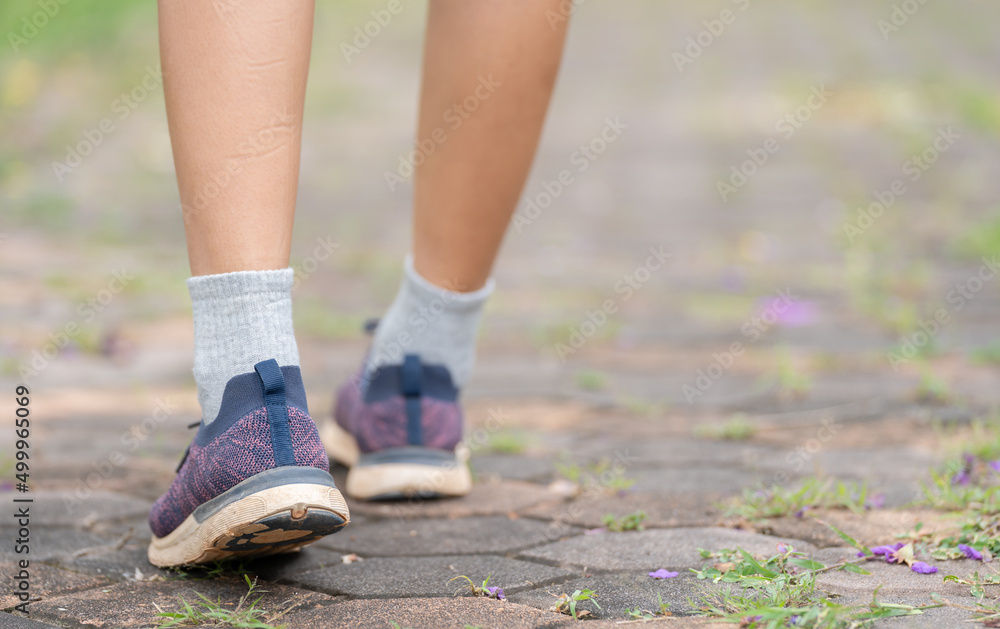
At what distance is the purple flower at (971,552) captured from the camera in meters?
1.08

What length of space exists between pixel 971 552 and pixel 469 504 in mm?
707

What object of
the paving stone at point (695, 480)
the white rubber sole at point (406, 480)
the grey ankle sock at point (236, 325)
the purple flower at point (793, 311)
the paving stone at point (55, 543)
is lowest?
the paving stone at point (695, 480)

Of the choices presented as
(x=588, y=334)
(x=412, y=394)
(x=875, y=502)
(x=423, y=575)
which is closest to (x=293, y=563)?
(x=423, y=575)

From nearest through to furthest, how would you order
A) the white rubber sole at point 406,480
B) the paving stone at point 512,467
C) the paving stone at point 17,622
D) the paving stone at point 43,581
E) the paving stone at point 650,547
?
1. the paving stone at point 17,622
2. the paving stone at point 43,581
3. the paving stone at point 650,547
4. the white rubber sole at point 406,480
5. the paving stone at point 512,467

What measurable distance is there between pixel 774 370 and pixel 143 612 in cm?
179

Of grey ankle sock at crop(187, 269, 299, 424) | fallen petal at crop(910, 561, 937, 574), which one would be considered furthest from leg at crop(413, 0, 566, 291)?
fallen petal at crop(910, 561, 937, 574)

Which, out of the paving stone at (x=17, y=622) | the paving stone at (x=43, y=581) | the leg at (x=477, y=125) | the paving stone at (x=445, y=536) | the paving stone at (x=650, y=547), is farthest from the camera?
the leg at (x=477, y=125)

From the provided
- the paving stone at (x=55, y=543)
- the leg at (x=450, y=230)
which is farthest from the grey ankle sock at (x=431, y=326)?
the paving stone at (x=55, y=543)

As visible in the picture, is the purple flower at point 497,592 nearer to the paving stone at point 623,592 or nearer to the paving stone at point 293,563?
the paving stone at point 623,592

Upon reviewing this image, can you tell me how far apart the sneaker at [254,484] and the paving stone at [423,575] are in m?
0.07

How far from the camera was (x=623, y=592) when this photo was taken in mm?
1046

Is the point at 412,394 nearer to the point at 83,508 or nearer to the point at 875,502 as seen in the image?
the point at 83,508

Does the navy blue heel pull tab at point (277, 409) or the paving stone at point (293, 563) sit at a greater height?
the navy blue heel pull tab at point (277, 409)

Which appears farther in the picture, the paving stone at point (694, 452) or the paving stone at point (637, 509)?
the paving stone at point (694, 452)
